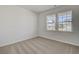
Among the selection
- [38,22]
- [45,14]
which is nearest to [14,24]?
[38,22]

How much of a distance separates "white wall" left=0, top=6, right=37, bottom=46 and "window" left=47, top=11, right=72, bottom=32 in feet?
1.17

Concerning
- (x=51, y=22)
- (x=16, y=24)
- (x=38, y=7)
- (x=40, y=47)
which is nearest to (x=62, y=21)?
(x=51, y=22)

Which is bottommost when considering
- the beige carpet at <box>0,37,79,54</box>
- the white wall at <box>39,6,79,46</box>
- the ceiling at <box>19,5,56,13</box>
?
the beige carpet at <box>0,37,79,54</box>

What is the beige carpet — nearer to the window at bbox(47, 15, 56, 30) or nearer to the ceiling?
the window at bbox(47, 15, 56, 30)

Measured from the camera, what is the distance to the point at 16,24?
4.83ft

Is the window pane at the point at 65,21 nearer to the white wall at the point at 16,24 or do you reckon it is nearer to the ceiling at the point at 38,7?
the ceiling at the point at 38,7

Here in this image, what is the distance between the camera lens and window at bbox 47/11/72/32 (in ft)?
4.76

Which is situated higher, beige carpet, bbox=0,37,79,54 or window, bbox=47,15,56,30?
window, bbox=47,15,56,30

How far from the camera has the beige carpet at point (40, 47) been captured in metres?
1.43

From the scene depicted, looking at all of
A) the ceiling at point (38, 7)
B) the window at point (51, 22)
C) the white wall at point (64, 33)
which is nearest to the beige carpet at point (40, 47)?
the white wall at point (64, 33)

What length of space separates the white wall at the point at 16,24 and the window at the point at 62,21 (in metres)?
0.36

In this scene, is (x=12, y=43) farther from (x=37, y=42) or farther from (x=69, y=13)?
(x=69, y=13)

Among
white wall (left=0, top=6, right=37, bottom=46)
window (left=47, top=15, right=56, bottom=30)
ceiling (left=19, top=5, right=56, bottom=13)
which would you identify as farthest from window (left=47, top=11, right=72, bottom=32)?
white wall (left=0, top=6, right=37, bottom=46)

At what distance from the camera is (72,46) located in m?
1.43
